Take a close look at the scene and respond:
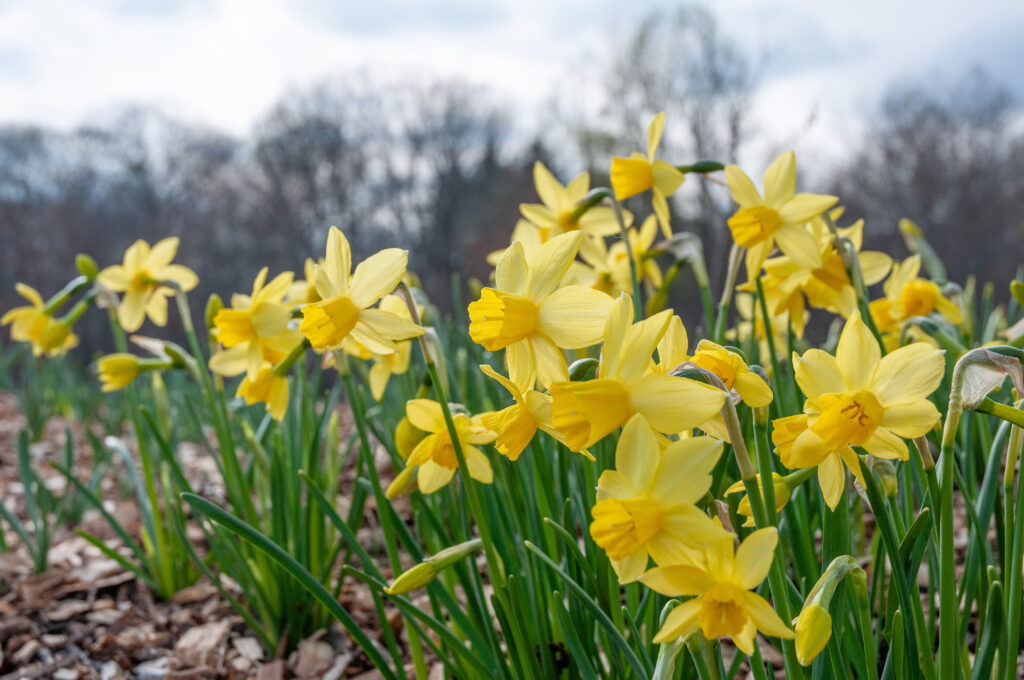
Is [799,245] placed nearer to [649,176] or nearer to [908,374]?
[649,176]

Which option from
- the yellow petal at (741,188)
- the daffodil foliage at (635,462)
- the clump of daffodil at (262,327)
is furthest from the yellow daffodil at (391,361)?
the yellow petal at (741,188)

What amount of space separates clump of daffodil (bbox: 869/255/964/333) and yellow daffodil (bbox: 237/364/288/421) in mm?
1242

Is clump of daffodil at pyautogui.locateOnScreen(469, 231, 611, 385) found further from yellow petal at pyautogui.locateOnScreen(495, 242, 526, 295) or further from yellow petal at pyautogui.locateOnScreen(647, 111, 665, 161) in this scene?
yellow petal at pyautogui.locateOnScreen(647, 111, 665, 161)

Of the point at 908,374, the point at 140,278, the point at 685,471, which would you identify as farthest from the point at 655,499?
the point at 140,278

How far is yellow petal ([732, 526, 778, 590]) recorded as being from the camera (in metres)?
0.56

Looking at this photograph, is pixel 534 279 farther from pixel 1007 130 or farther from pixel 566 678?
pixel 1007 130

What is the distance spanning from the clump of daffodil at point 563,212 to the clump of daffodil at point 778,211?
0.33 metres

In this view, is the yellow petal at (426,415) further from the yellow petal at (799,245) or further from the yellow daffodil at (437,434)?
the yellow petal at (799,245)

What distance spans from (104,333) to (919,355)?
52.7 ft

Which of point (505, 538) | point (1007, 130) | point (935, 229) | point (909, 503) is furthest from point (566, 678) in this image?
point (1007, 130)

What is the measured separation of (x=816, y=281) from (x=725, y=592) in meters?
0.94

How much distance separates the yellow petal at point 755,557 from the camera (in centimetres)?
56

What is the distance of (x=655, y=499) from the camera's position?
0.58 metres

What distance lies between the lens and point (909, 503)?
3.49ft
